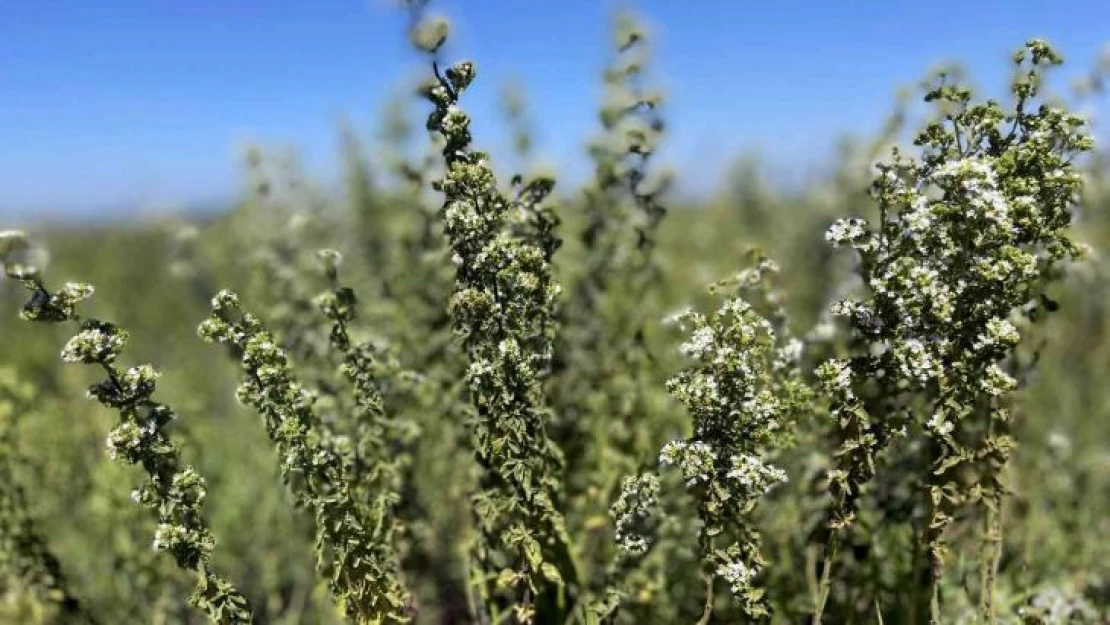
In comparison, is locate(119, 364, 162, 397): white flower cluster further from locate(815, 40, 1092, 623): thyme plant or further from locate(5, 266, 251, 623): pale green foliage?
locate(815, 40, 1092, 623): thyme plant

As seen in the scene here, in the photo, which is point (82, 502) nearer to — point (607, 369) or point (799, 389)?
point (607, 369)

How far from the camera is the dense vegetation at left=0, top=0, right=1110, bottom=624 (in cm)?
355

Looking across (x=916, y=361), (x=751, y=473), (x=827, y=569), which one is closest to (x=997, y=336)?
(x=916, y=361)

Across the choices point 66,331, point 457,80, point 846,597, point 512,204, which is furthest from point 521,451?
point 66,331

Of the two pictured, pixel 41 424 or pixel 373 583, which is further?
pixel 41 424

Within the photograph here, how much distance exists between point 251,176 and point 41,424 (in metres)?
2.36

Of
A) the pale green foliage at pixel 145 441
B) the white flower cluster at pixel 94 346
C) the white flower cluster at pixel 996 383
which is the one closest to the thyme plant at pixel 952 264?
the white flower cluster at pixel 996 383

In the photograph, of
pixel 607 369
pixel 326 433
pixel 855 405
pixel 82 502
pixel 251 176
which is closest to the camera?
pixel 855 405

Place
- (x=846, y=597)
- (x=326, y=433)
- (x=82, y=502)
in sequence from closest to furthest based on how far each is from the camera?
(x=326, y=433) < (x=846, y=597) < (x=82, y=502)

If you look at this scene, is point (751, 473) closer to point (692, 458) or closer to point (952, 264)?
point (692, 458)

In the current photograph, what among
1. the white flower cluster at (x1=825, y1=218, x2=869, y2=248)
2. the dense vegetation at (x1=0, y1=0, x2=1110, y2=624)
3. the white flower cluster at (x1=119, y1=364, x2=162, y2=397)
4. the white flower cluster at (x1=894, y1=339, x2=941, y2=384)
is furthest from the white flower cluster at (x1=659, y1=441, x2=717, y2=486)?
the white flower cluster at (x1=119, y1=364, x2=162, y2=397)

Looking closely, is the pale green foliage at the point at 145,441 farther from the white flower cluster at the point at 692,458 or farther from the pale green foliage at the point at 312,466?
the white flower cluster at the point at 692,458

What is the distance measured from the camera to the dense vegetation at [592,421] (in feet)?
11.6

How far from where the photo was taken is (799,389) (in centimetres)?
377
